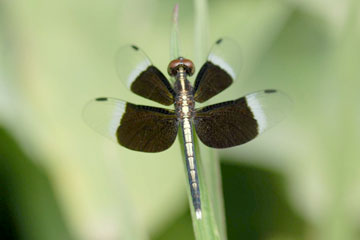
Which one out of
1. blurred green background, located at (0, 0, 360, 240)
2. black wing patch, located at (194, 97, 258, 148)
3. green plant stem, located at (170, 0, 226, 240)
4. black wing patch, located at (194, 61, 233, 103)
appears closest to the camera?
green plant stem, located at (170, 0, 226, 240)

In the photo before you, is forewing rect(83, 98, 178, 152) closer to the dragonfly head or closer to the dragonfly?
the dragonfly

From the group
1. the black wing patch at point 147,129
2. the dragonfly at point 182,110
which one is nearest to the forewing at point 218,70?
the dragonfly at point 182,110

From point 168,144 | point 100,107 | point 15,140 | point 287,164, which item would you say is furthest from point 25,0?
point 287,164

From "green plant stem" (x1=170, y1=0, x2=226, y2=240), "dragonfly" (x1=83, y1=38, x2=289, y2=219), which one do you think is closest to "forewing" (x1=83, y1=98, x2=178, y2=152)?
"dragonfly" (x1=83, y1=38, x2=289, y2=219)

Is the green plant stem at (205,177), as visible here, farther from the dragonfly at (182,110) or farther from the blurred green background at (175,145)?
the blurred green background at (175,145)

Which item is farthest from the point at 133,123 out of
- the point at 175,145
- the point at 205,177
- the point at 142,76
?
the point at 175,145

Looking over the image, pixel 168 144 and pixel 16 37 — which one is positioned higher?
pixel 16 37

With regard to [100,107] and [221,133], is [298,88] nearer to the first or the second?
[221,133]

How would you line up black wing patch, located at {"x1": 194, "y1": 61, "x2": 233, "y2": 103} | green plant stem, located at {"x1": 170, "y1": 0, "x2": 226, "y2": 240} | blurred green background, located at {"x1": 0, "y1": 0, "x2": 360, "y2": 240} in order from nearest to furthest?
green plant stem, located at {"x1": 170, "y1": 0, "x2": 226, "y2": 240}
black wing patch, located at {"x1": 194, "y1": 61, "x2": 233, "y2": 103}
blurred green background, located at {"x1": 0, "y1": 0, "x2": 360, "y2": 240}

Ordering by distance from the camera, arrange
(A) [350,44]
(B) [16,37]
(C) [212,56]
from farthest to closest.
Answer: (B) [16,37], (A) [350,44], (C) [212,56]
